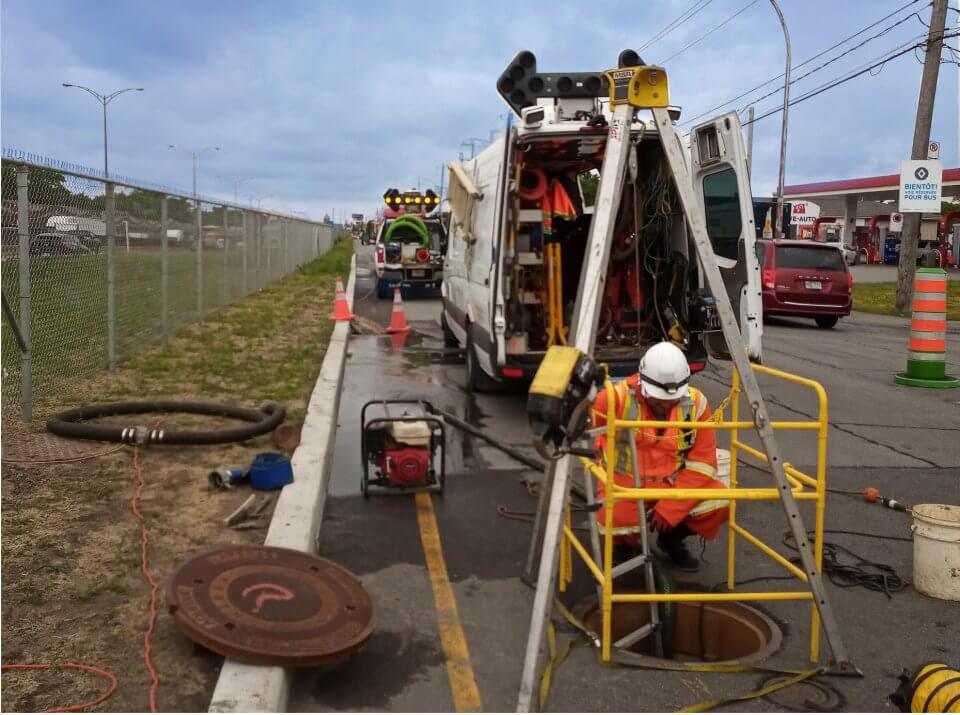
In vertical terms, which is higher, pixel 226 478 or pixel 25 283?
pixel 25 283

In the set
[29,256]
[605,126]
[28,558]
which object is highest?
[605,126]

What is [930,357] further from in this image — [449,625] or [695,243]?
[449,625]

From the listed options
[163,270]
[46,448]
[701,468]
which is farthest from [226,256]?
[701,468]

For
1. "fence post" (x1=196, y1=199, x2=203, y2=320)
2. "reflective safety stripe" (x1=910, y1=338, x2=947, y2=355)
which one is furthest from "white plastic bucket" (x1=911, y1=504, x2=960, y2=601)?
"fence post" (x1=196, y1=199, x2=203, y2=320)

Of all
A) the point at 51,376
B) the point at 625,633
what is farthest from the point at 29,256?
the point at 625,633

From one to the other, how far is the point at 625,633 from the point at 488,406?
5.45 meters

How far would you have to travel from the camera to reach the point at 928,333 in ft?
39.2

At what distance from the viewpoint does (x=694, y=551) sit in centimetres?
592

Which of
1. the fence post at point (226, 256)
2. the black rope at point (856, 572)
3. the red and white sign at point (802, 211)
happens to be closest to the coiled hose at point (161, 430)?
the black rope at point (856, 572)

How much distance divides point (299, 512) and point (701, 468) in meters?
2.49

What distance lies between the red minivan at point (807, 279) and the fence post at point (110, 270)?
13.7 metres

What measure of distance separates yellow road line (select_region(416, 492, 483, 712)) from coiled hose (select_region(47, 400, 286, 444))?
196cm

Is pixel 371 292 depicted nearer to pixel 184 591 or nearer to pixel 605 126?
pixel 605 126

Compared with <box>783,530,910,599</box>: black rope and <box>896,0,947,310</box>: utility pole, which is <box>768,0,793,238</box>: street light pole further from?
<box>783,530,910,599</box>: black rope
